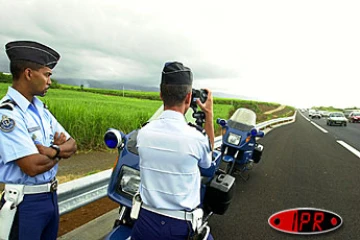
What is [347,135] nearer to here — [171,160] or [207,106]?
[207,106]

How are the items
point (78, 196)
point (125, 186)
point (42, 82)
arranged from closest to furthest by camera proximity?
point (42, 82)
point (125, 186)
point (78, 196)

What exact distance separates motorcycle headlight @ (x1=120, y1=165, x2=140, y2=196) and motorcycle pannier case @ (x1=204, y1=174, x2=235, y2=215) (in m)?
0.60

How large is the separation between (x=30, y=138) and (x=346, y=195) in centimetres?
512

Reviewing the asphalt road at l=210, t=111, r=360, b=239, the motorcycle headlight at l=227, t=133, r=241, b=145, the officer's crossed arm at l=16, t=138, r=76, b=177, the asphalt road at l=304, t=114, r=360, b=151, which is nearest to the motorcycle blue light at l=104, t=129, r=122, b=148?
the officer's crossed arm at l=16, t=138, r=76, b=177

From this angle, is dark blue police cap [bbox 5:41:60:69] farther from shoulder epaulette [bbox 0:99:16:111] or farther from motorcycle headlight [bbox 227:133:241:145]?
motorcycle headlight [bbox 227:133:241:145]

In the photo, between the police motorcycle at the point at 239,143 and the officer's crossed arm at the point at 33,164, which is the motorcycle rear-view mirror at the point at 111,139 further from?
the police motorcycle at the point at 239,143

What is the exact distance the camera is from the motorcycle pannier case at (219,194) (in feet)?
7.98

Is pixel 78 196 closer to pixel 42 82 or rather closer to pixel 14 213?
pixel 14 213

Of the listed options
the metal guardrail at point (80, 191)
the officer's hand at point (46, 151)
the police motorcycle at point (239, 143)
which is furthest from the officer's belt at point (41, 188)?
the police motorcycle at point (239, 143)

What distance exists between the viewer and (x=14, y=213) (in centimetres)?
186

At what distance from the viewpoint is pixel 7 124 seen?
6.06 feet

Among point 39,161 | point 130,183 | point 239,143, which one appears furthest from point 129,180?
point 239,143

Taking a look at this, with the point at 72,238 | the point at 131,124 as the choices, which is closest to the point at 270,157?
the point at 131,124

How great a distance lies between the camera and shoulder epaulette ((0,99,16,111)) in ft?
6.23
